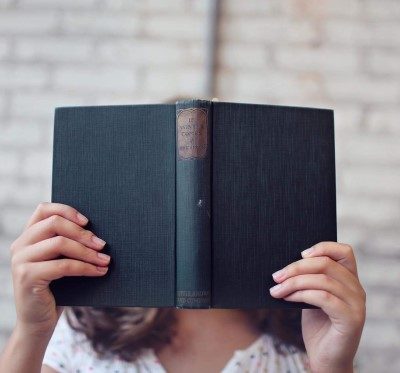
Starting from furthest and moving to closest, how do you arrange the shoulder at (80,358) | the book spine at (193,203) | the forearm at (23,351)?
the shoulder at (80,358) < the forearm at (23,351) < the book spine at (193,203)

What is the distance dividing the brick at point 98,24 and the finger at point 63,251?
81 cm

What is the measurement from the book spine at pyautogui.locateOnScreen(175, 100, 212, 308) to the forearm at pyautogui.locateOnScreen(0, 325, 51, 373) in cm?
26

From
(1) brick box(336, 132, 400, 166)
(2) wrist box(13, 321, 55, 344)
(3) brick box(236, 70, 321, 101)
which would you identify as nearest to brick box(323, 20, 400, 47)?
(3) brick box(236, 70, 321, 101)

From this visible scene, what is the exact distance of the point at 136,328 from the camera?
1.16 m

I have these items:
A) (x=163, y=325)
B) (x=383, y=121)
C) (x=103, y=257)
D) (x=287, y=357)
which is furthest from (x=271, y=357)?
(x=383, y=121)

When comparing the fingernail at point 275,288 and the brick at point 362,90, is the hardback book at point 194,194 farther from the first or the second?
the brick at point 362,90

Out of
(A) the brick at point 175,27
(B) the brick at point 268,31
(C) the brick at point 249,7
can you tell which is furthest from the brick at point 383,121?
(A) the brick at point 175,27

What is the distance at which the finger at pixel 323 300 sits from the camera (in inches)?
29.2

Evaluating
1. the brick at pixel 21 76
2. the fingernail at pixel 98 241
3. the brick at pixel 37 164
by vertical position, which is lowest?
the fingernail at pixel 98 241

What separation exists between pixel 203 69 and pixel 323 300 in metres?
0.81

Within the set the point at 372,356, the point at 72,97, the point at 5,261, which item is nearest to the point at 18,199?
the point at 5,261

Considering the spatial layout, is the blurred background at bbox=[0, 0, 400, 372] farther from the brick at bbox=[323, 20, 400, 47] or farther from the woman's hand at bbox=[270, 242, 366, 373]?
the woman's hand at bbox=[270, 242, 366, 373]

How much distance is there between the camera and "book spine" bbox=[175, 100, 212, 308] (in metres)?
0.71

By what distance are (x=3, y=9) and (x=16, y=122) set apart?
1.02 ft
